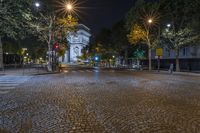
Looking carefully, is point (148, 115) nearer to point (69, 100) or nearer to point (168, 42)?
point (69, 100)

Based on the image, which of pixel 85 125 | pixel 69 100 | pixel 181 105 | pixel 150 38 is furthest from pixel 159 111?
pixel 150 38

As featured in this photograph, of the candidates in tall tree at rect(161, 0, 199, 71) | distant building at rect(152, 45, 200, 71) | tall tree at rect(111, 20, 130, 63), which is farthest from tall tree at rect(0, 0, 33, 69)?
tall tree at rect(111, 20, 130, 63)

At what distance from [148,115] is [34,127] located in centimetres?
363

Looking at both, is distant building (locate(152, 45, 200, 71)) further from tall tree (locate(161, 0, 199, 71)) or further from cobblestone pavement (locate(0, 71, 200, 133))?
cobblestone pavement (locate(0, 71, 200, 133))

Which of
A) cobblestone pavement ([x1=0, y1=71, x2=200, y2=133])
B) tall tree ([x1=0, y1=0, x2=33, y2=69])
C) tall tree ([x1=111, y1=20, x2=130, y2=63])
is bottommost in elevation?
cobblestone pavement ([x1=0, y1=71, x2=200, y2=133])

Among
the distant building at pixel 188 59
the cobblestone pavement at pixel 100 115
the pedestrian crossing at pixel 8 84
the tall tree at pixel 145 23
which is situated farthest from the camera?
the distant building at pixel 188 59

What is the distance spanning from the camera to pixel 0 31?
1363 cm

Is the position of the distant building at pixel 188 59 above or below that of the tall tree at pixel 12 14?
below

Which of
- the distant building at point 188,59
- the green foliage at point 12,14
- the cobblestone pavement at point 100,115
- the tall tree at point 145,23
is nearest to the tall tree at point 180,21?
the tall tree at point 145,23

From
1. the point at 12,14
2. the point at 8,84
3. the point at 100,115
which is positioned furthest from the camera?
the point at 8,84

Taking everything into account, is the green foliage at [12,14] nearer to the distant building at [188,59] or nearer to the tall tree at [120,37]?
the distant building at [188,59]

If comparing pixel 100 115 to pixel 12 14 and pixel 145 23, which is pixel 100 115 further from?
pixel 145 23

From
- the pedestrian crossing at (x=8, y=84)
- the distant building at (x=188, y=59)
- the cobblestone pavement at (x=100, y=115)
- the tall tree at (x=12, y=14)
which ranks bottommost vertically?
the pedestrian crossing at (x=8, y=84)

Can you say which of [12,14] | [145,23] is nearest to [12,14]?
[12,14]
